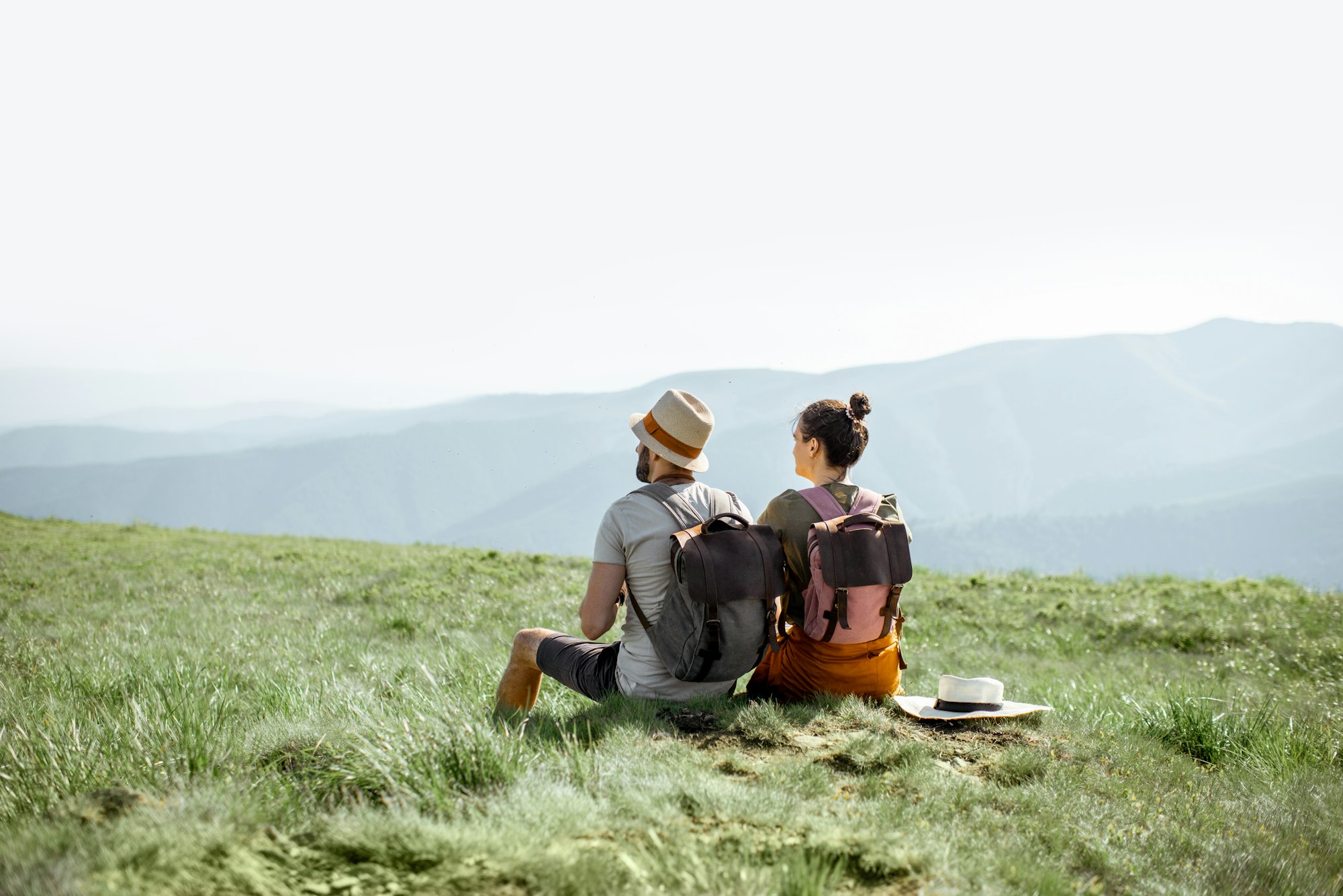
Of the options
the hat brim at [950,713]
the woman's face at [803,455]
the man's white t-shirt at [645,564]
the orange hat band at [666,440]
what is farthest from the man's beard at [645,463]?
the hat brim at [950,713]

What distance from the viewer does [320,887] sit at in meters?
2.60

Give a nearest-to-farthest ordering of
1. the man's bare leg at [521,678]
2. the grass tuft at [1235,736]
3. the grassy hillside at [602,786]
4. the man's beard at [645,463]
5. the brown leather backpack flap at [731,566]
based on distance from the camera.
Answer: the grassy hillside at [602,786] → the brown leather backpack flap at [731,566] → the man's beard at [645,463] → the man's bare leg at [521,678] → the grass tuft at [1235,736]

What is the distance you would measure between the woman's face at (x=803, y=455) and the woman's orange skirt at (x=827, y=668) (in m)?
1.01

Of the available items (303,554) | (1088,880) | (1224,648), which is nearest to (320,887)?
(1088,880)

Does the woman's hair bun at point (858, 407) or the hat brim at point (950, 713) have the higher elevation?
the woman's hair bun at point (858, 407)

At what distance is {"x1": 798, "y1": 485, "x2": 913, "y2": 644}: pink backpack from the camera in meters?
4.90

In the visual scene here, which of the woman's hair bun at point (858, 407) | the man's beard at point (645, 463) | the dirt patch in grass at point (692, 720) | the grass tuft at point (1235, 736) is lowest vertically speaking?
the grass tuft at point (1235, 736)

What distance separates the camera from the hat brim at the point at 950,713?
5109 mm

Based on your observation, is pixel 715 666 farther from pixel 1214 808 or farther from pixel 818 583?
pixel 1214 808

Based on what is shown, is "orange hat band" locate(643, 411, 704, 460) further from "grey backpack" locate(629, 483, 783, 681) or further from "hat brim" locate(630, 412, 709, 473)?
"grey backpack" locate(629, 483, 783, 681)

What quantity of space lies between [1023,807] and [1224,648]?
9120 millimetres

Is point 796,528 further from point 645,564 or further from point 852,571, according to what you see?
point 645,564

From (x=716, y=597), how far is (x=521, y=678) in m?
1.59

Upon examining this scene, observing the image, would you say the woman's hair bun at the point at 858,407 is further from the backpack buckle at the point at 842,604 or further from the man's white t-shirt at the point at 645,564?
the backpack buckle at the point at 842,604
